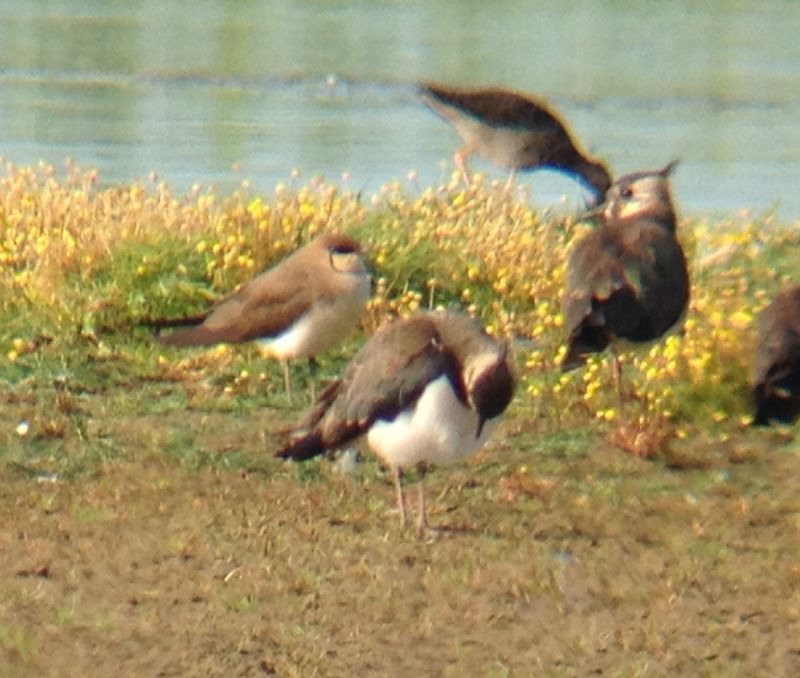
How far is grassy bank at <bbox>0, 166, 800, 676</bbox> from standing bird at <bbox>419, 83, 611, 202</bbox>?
3.50 m

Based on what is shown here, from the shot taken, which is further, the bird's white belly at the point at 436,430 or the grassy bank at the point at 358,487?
the bird's white belly at the point at 436,430

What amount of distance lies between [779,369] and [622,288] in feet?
2.86

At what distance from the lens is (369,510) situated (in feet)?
25.1

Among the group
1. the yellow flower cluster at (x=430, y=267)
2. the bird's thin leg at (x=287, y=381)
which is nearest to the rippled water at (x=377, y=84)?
the yellow flower cluster at (x=430, y=267)

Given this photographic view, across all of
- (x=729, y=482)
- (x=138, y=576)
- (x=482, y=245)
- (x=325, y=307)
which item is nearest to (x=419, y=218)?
(x=482, y=245)

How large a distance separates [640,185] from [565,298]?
5.34ft

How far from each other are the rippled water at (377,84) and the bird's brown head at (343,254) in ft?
19.2

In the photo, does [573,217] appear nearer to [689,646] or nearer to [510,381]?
[510,381]

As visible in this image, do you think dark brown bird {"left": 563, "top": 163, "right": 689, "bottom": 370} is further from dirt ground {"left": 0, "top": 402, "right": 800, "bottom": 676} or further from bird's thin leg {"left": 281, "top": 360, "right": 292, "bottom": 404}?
bird's thin leg {"left": 281, "top": 360, "right": 292, "bottom": 404}

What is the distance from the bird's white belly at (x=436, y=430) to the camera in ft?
23.5

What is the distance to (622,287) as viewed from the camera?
28.8 ft

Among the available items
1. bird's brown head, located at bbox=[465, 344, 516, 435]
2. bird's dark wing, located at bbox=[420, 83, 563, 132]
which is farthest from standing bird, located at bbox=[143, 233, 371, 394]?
bird's dark wing, located at bbox=[420, 83, 563, 132]

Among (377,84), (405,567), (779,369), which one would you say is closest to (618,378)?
(779,369)

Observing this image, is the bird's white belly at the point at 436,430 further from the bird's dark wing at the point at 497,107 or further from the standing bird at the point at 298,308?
the bird's dark wing at the point at 497,107
